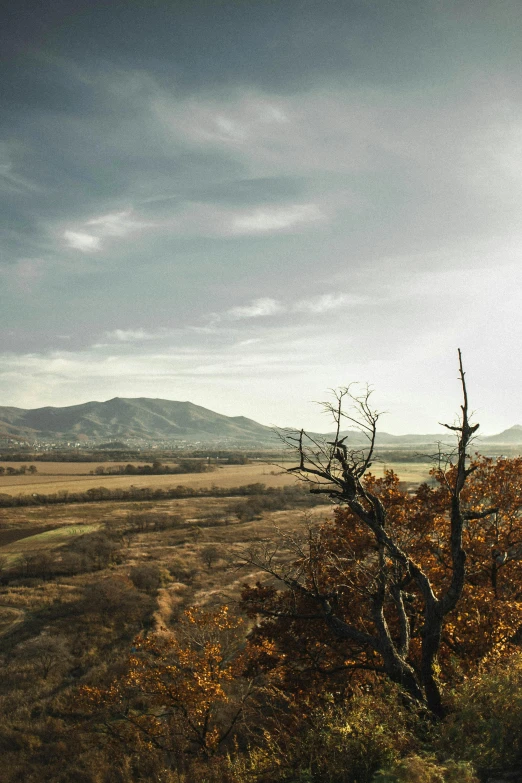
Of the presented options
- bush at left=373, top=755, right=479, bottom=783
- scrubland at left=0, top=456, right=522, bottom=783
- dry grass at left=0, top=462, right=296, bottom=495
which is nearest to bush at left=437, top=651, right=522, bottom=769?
scrubland at left=0, top=456, right=522, bottom=783

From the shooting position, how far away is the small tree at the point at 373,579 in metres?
12.8

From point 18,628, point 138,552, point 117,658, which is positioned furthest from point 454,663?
point 138,552

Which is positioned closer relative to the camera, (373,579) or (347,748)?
(347,748)

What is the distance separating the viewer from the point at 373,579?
1445cm

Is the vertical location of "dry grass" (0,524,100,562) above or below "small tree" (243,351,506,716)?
below

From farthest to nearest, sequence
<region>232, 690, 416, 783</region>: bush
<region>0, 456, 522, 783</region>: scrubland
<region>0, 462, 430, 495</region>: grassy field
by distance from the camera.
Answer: <region>0, 462, 430, 495</region>: grassy field → <region>0, 456, 522, 783</region>: scrubland → <region>232, 690, 416, 783</region>: bush

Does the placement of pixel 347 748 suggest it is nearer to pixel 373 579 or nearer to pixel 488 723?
pixel 488 723

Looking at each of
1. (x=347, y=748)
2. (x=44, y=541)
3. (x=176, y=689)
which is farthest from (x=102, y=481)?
(x=347, y=748)

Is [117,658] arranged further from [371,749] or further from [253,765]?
[371,749]

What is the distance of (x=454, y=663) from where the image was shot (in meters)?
12.4

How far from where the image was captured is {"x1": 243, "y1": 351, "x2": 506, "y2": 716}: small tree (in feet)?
42.1

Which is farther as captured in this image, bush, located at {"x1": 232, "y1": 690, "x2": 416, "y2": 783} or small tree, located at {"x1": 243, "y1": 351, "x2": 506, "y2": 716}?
small tree, located at {"x1": 243, "y1": 351, "x2": 506, "y2": 716}

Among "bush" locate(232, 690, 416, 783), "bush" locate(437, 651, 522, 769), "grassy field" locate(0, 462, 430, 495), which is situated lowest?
"grassy field" locate(0, 462, 430, 495)

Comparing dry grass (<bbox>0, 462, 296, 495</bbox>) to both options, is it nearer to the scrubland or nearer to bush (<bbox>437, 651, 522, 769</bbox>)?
the scrubland
